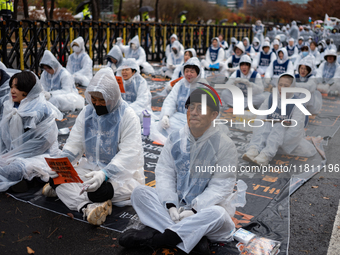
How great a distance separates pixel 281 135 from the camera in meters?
4.73

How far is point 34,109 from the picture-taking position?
12.1 ft

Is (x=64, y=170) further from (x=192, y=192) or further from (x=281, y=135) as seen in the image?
(x=281, y=135)

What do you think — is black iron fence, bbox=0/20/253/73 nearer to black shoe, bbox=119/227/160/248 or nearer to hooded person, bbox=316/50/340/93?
hooded person, bbox=316/50/340/93

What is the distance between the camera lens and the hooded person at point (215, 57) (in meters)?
12.8


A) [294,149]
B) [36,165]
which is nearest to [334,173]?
[294,149]

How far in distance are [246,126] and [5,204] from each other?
3871 millimetres

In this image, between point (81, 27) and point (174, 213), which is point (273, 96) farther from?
point (81, 27)

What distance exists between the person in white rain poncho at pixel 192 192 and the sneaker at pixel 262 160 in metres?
1.65

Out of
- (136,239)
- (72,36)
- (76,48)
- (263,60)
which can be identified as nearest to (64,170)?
(136,239)

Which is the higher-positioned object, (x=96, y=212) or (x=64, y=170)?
(x=64, y=170)

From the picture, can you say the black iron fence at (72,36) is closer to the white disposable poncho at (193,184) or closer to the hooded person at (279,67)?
the hooded person at (279,67)

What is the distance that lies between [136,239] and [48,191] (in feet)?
4.03

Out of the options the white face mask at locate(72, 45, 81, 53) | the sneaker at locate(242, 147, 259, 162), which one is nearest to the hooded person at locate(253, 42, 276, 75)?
the white face mask at locate(72, 45, 81, 53)

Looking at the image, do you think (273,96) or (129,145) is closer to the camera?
(129,145)
